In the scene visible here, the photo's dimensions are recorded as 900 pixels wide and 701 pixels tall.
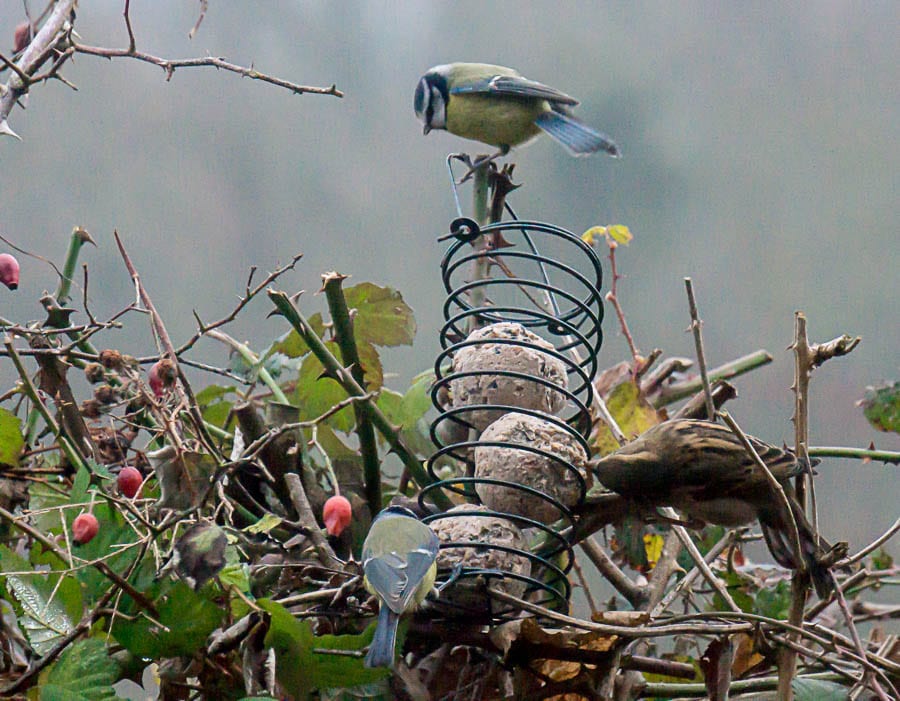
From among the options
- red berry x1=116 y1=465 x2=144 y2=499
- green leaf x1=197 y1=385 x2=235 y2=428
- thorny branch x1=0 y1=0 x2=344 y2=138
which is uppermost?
thorny branch x1=0 y1=0 x2=344 y2=138

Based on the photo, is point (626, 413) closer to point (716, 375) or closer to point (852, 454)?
point (716, 375)

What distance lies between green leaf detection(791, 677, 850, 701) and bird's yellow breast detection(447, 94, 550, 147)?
42.2 inches

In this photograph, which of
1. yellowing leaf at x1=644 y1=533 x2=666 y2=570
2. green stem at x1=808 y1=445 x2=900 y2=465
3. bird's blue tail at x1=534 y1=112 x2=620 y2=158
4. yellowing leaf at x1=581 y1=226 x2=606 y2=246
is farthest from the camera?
bird's blue tail at x1=534 y1=112 x2=620 y2=158

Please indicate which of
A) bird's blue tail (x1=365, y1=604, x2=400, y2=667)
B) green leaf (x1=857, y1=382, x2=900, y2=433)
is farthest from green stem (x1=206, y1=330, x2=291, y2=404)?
green leaf (x1=857, y1=382, x2=900, y2=433)

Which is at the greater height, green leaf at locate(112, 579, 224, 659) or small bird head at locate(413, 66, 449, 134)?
small bird head at locate(413, 66, 449, 134)

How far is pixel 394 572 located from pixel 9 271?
1.61 feet

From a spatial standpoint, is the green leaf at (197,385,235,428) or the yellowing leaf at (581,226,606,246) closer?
the green leaf at (197,385,235,428)

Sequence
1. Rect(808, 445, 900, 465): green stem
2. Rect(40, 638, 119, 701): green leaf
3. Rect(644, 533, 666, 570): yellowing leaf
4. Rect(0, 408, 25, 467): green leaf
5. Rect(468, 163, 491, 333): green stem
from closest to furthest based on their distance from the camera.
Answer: Rect(40, 638, 119, 701): green leaf → Rect(0, 408, 25, 467): green leaf → Rect(808, 445, 900, 465): green stem → Rect(468, 163, 491, 333): green stem → Rect(644, 533, 666, 570): yellowing leaf

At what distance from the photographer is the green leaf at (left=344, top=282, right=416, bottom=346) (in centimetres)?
131

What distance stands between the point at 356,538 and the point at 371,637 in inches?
11.0

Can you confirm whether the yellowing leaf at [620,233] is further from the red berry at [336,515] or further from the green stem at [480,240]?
the red berry at [336,515]

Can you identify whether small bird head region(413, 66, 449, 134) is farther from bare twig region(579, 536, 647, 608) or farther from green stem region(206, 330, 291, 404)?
bare twig region(579, 536, 647, 608)

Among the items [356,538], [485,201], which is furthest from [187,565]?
[485,201]

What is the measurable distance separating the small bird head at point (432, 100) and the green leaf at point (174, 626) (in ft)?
3.54
